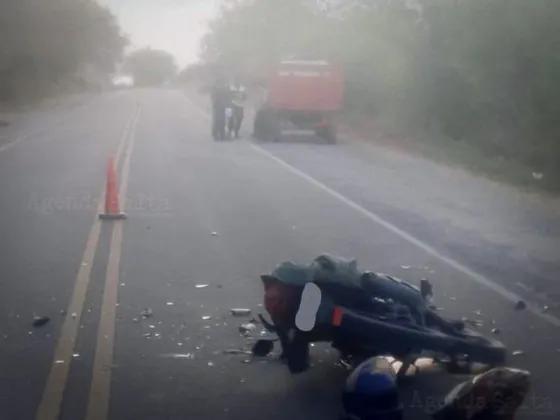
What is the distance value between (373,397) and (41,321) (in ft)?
13.5

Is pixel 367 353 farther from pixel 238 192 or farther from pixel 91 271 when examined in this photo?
pixel 238 192

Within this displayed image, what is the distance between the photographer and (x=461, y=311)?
9320mm

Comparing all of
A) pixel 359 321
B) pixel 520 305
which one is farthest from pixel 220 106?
pixel 359 321

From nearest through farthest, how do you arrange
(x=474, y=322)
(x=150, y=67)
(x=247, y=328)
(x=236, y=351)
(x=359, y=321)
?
(x=359, y=321) < (x=236, y=351) < (x=247, y=328) < (x=474, y=322) < (x=150, y=67)

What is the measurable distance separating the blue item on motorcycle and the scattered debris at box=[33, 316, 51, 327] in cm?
384

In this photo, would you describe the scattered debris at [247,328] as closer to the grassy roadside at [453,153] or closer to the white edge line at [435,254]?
the white edge line at [435,254]

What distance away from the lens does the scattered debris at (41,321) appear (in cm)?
855

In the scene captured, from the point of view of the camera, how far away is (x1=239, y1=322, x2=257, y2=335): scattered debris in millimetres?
8320

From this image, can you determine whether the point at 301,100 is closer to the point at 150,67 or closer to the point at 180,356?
the point at 180,356

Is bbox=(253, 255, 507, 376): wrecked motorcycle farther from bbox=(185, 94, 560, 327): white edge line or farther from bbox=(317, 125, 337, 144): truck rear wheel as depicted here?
bbox=(317, 125, 337, 144): truck rear wheel

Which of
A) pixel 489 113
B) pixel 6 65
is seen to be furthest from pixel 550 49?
pixel 6 65

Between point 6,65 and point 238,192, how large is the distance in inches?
1315

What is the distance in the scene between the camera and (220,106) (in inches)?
1351

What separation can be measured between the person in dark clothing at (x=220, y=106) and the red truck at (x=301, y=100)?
62.9 inches
